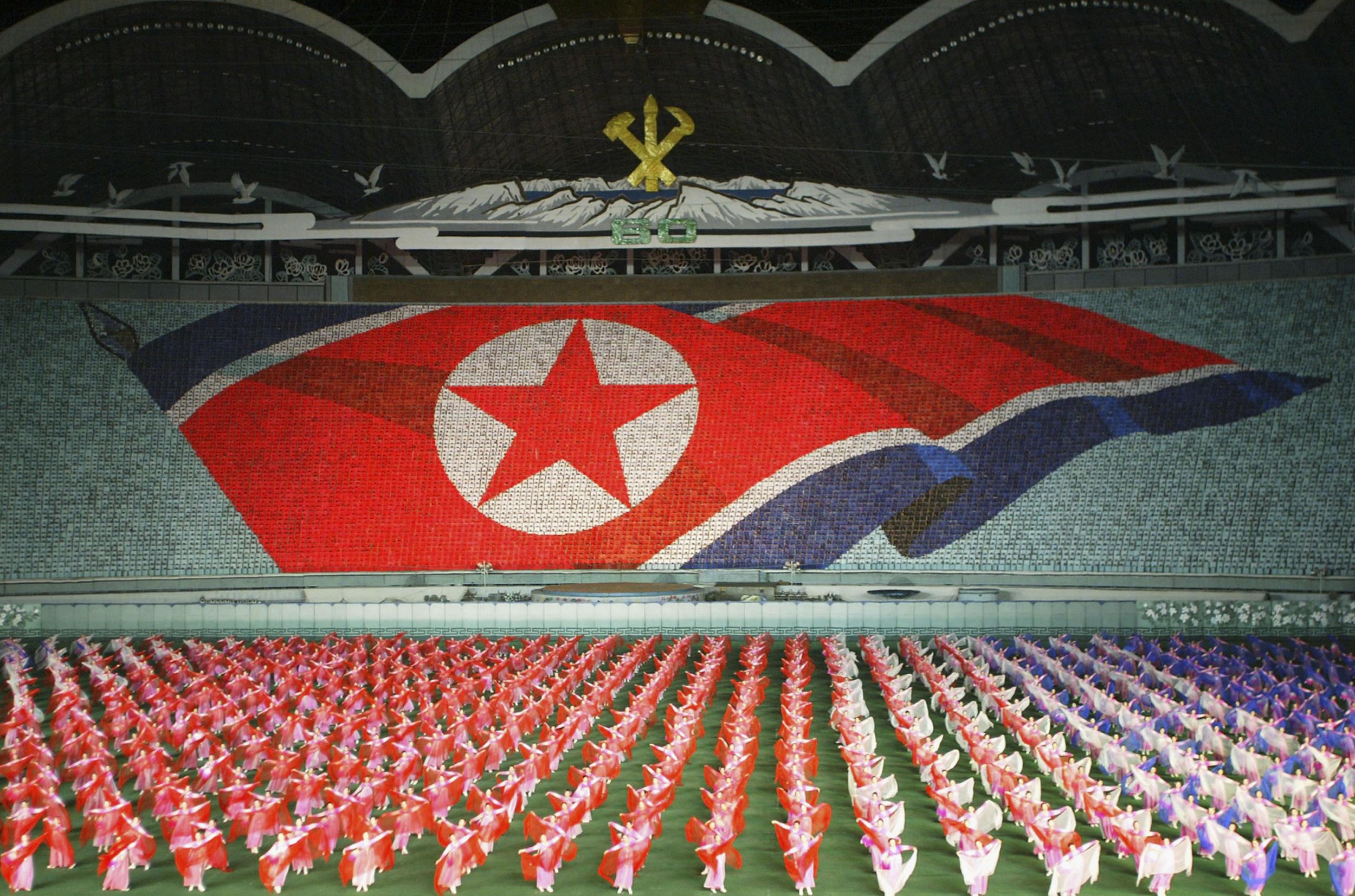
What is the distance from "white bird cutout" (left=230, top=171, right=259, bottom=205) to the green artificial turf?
23407mm

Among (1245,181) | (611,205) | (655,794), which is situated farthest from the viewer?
(611,205)

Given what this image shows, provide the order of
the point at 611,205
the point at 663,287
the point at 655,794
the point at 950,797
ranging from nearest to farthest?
the point at 655,794, the point at 950,797, the point at 611,205, the point at 663,287

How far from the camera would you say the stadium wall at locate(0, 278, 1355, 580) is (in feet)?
93.4

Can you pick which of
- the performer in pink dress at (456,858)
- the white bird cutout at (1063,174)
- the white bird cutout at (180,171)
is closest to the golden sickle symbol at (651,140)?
the white bird cutout at (1063,174)

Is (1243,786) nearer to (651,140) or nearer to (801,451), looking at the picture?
(801,451)

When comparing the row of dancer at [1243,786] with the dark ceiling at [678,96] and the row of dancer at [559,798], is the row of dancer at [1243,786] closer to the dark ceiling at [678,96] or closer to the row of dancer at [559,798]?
the row of dancer at [559,798]

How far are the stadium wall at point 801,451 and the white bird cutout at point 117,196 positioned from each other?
9.58 ft

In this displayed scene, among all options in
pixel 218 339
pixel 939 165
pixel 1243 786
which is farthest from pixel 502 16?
pixel 1243 786

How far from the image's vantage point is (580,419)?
3216 cm

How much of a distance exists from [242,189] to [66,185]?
4437 millimetres

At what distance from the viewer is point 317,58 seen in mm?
28953

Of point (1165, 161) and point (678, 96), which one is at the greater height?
point (678, 96)

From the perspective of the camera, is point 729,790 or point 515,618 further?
point 515,618

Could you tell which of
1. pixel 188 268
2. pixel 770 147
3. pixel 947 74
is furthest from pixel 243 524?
pixel 947 74
